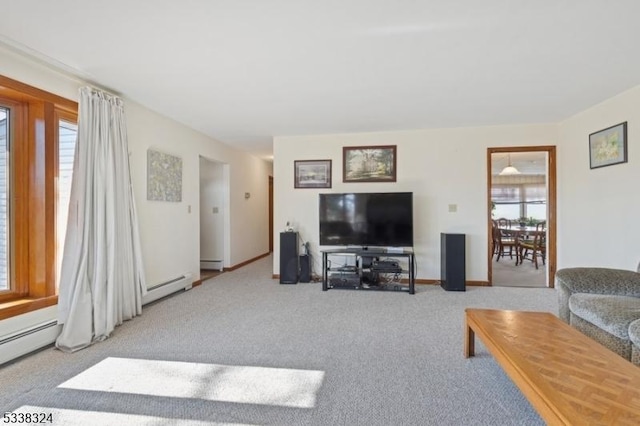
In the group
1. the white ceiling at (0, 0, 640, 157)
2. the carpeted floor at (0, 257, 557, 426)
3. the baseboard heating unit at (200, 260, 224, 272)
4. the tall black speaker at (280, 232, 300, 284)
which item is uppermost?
the white ceiling at (0, 0, 640, 157)

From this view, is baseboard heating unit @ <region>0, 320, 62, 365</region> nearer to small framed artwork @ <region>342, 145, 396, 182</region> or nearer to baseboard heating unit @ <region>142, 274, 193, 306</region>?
baseboard heating unit @ <region>142, 274, 193, 306</region>

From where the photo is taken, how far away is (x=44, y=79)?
7.79ft

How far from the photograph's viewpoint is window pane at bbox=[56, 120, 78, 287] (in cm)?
256

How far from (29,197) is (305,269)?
3.13 m

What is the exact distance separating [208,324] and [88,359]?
3.03 ft

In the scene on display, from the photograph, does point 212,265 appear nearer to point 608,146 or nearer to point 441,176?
point 441,176

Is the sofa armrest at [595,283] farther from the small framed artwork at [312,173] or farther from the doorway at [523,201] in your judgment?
the small framed artwork at [312,173]

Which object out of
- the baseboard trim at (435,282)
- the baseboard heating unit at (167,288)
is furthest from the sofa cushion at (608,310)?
the baseboard heating unit at (167,288)

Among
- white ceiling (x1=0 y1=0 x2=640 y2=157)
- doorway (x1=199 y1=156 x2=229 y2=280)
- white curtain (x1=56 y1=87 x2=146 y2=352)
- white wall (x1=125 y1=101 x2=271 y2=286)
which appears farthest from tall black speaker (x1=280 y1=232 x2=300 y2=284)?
white curtain (x1=56 y1=87 x2=146 y2=352)

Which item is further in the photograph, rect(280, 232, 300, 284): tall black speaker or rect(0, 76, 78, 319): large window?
Answer: rect(280, 232, 300, 284): tall black speaker

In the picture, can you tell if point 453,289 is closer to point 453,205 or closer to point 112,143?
point 453,205

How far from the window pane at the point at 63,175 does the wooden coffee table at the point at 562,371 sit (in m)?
3.36

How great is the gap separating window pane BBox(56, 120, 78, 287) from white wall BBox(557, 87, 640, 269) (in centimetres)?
533

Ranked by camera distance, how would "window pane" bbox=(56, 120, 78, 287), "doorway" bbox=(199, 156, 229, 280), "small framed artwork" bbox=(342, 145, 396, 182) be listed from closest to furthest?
"window pane" bbox=(56, 120, 78, 287) → "small framed artwork" bbox=(342, 145, 396, 182) → "doorway" bbox=(199, 156, 229, 280)
